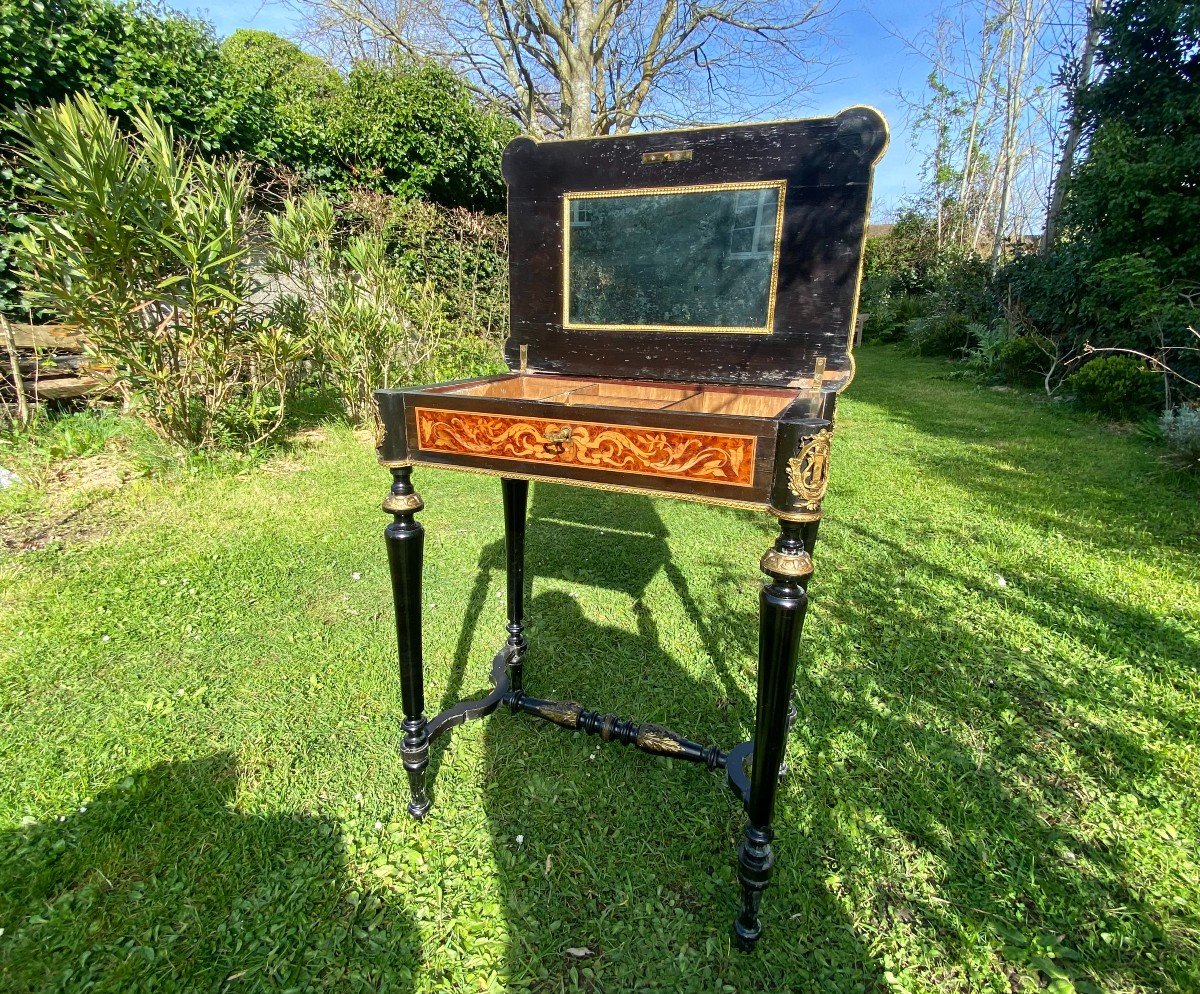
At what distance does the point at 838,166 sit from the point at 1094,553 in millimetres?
3678

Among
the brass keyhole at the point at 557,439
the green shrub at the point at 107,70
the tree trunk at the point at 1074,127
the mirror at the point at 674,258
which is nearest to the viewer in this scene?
the brass keyhole at the point at 557,439

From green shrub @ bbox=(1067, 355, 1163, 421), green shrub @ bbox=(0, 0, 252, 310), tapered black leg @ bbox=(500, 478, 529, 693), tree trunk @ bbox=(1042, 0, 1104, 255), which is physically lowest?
tapered black leg @ bbox=(500, 478, 529, 693)

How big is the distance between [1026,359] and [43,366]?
13.5 meters

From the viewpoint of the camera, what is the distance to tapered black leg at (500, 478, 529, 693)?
93.7 inches

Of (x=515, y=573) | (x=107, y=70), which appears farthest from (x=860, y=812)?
(x=107, y=70)

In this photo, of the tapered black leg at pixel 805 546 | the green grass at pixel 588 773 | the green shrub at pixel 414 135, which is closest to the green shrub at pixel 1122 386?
the green grass at pixel 588 773

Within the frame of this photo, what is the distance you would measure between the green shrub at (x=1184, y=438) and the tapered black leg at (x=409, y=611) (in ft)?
22.6

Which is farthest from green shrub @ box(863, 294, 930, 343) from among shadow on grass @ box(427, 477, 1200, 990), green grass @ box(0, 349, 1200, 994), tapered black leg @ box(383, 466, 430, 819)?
tapered black leg @ box(383, 466, 430, 819)

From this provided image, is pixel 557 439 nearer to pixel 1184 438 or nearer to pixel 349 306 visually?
pixel 349 306

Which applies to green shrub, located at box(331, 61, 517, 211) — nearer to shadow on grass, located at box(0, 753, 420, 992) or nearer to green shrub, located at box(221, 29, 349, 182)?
green shrub, located at box(221, 29, 349, 182)

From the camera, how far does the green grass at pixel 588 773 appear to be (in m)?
1.56

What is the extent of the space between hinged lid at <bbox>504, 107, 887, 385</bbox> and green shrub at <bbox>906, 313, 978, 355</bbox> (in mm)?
13145

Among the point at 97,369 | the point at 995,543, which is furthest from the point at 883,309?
the point at 97,369

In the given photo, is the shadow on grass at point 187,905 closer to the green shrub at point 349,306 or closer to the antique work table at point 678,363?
the antique work table at point 678,363
